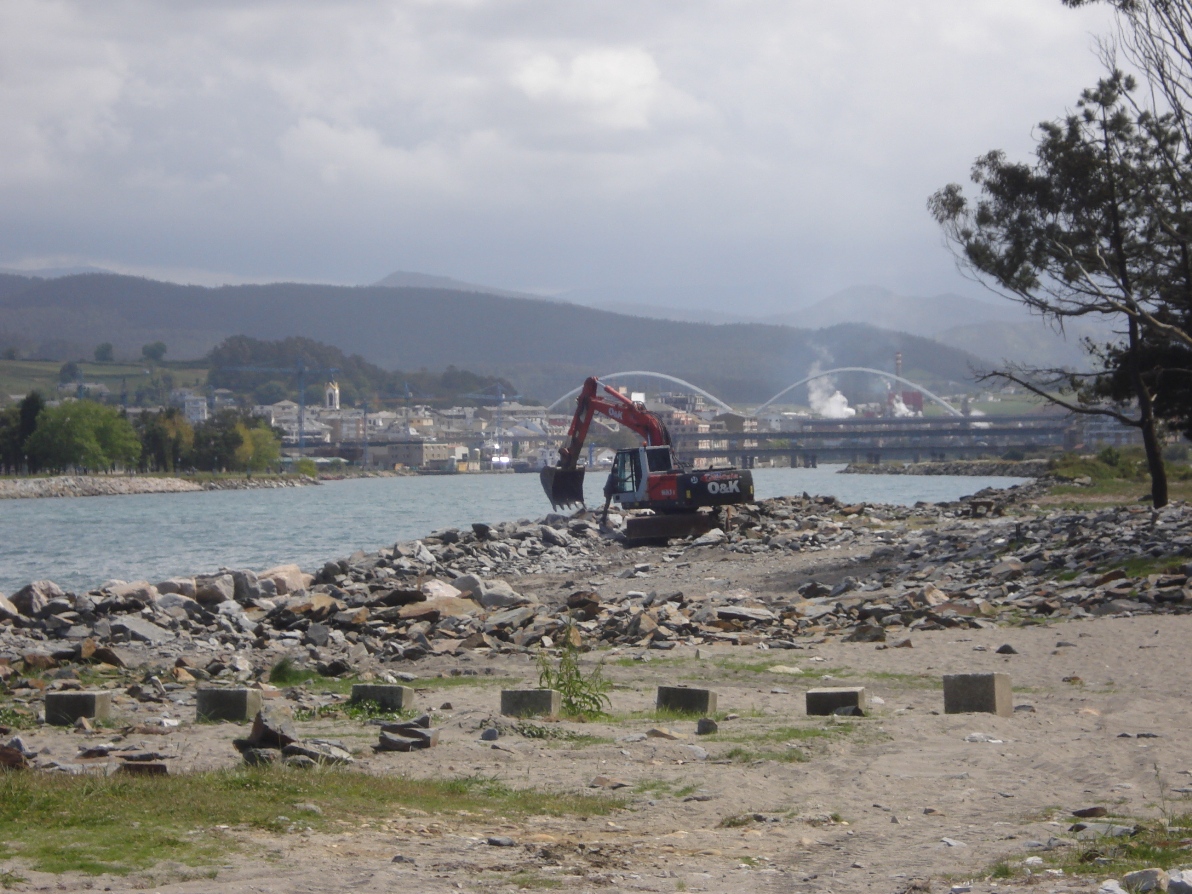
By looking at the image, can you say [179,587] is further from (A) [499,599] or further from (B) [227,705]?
(B) [227,705]

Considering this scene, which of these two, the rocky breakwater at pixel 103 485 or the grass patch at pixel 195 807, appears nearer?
the grass patch at pixel 195 807

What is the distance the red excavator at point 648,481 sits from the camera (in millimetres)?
36469

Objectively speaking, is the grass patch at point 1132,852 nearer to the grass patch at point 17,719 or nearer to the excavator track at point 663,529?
the grass patch at point 17,719

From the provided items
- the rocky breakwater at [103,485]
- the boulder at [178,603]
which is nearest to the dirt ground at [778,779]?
the boulder at [178,603]

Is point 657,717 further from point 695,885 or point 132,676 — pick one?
point 132,676

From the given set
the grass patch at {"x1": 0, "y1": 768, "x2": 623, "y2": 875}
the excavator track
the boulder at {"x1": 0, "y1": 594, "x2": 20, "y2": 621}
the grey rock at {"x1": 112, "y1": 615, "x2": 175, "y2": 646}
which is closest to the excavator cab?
the excavator track

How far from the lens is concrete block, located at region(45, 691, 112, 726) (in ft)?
33.3

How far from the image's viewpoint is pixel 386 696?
10.7 m

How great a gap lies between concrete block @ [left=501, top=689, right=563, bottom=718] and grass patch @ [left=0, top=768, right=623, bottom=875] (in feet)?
6.97

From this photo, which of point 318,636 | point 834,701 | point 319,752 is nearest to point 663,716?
point 834,701

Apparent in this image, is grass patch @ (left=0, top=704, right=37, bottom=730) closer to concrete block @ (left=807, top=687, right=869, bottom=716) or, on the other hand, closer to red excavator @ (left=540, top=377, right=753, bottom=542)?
concrete block @ (left=807, top=687, right=869, bottom=716)

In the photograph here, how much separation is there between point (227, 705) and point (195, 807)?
362 centimetres

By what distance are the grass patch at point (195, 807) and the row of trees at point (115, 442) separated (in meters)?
120

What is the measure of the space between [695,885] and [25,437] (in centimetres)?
12671
